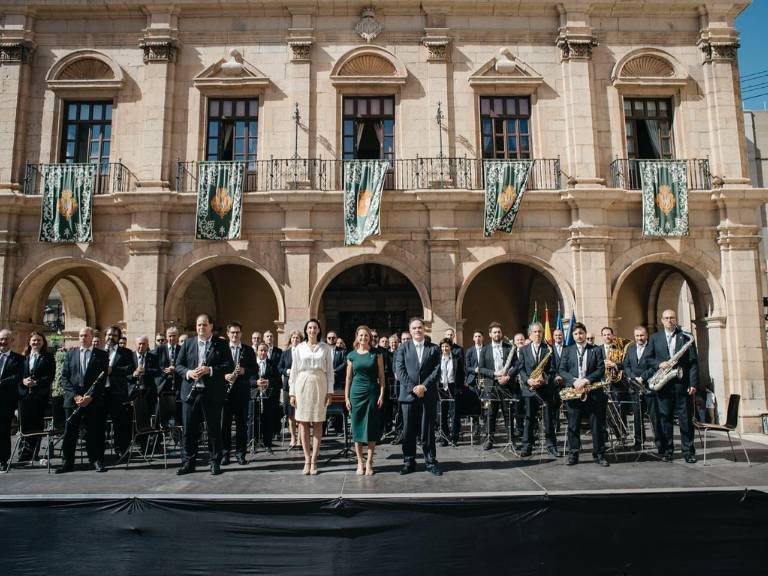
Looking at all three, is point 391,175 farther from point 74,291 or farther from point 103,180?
point 74,291

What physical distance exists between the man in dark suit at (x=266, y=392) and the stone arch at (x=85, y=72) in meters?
10.0

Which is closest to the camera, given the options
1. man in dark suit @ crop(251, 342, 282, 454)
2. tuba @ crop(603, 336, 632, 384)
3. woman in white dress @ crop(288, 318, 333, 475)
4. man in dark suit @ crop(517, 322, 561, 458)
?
woman in white dress @ crop(288, 318, 333, 475)

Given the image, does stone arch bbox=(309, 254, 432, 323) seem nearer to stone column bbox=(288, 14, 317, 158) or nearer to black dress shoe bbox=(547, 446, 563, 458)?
stone column bbox=(288, 14, 317, 158)

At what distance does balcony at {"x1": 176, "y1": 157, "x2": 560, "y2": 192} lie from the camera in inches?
589

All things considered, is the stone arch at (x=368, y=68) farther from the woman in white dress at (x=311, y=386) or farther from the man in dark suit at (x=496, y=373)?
the woman in white dress at (x=311, y=386)

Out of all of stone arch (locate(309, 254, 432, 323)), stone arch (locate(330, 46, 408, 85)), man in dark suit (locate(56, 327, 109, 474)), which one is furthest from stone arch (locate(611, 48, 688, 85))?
man in dark suit (locate(56, 327, 109, 474))

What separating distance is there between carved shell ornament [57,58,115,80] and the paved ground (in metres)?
11.5

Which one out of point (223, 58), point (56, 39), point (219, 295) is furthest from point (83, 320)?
point (223, 58)

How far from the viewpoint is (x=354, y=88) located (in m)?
15.5

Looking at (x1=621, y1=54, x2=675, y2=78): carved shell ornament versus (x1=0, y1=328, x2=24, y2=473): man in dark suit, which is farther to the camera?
(x1=621, y1=54, x2=675, y2=78): carved shell ornament

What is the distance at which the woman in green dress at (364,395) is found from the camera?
24.6ft

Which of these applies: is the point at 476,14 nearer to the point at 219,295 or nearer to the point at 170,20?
the point at 170,20

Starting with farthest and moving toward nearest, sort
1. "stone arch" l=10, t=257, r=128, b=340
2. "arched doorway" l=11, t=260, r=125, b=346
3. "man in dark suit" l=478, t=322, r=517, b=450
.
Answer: "arched doorway" l=11, t=260, r=125, b=346, "stone arch" l=10, t=257, r=128, b=340, "man in dark suit" l=478, t=322, r=517, b=450

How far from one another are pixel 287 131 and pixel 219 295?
Answer: 659 cm
